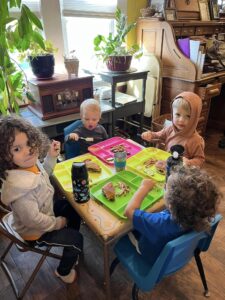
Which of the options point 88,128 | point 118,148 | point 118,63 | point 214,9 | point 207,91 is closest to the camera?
point 118,148

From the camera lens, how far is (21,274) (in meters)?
1.37

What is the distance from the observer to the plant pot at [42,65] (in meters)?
1.68

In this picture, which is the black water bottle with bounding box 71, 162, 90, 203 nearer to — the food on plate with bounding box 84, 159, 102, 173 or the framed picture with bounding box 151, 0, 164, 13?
the food on plate with bounding box 84, 159, 102, 173

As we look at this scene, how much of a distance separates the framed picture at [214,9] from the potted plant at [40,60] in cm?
221

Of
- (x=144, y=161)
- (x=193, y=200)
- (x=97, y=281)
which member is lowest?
(x=97, y=281)

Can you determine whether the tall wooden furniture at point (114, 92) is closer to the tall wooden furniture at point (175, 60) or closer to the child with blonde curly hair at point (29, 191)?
the tall wooden furniture at point (175, 60)

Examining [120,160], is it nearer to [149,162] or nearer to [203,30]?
[149,162]

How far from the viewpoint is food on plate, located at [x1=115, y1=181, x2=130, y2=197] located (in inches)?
40.1

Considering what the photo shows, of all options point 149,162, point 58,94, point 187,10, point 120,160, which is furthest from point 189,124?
point 187,10

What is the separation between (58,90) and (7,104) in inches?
17.0

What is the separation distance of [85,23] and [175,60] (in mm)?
1035

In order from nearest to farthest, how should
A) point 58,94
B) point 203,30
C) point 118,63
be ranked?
point 58,94 < point 118,63 < point 203,30

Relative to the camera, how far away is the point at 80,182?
93 cm

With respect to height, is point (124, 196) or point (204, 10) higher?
point (204, 10)
